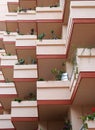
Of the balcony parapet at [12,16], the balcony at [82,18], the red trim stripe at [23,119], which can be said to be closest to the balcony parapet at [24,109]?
the red trim stripe at [23,119]

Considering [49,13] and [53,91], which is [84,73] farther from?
[49,13]

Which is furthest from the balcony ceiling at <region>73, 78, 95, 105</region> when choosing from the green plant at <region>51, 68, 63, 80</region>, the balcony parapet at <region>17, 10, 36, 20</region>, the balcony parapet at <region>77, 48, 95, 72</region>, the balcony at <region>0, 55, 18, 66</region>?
the balcony parapet at <region>17, 10, 36, 20</region>

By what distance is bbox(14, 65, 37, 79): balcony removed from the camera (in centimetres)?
1538

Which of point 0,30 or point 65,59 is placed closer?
point 65,59

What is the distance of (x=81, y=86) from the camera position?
1106cm

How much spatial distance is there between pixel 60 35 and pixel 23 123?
198 inches

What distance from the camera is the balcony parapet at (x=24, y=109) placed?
14.4m

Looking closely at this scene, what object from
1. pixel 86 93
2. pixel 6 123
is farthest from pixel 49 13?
pixel 86 93

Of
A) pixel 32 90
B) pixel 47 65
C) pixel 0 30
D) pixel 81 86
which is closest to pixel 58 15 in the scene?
pixel 47 65

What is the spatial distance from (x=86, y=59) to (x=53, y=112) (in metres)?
3.97

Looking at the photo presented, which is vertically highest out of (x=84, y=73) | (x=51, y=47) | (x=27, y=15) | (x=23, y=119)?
(x=84, y=73)

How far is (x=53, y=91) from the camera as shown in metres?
12.6

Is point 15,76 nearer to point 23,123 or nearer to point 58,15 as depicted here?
point 23,123

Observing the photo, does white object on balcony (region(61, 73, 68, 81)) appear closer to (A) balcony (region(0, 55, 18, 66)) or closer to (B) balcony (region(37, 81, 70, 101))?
(B) balcony (region(37, 81, 70, 101))
